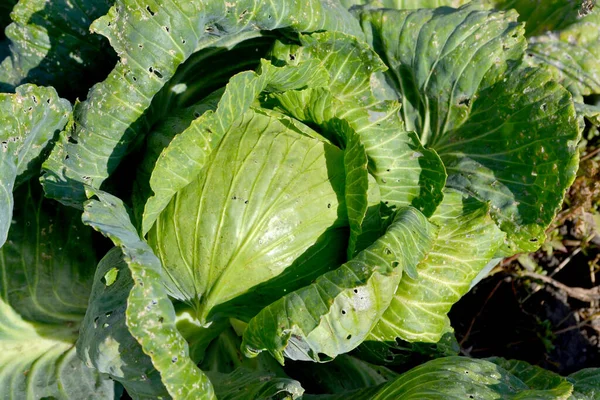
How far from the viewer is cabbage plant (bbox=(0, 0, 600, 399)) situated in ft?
7.27

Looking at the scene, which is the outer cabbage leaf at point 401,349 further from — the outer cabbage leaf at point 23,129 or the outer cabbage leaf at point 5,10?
the outer cabbage leaf at point 5,10

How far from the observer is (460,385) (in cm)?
233

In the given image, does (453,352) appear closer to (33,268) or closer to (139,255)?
(139,255)

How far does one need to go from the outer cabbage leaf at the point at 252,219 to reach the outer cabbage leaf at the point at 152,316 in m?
0.23

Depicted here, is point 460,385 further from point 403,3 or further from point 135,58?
point 403,3

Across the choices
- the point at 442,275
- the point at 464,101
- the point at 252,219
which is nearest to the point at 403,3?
the point at 464,101

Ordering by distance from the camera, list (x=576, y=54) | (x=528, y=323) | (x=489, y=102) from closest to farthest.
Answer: (x=489, y=102) → (x=576, y=54) → (x=528, y=323)

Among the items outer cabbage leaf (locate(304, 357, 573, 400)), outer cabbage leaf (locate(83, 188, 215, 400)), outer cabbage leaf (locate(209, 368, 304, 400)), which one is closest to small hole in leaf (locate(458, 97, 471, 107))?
outer cabbage leaf (locate(304, 357, 573, 400))

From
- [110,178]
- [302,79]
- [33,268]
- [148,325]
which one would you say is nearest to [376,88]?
[302,79]

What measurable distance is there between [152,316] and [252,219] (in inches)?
21.5

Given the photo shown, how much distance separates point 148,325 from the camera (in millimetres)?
1973

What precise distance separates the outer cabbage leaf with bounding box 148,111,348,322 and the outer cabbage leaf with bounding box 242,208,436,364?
0.20 metres

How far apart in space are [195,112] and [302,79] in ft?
1.46

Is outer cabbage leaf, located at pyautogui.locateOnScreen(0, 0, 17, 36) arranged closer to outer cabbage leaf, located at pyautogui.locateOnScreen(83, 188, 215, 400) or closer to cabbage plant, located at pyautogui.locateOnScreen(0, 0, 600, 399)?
cabbage plant, located at pyautogui.locateOnScreen(0, 0, 600, 399)
